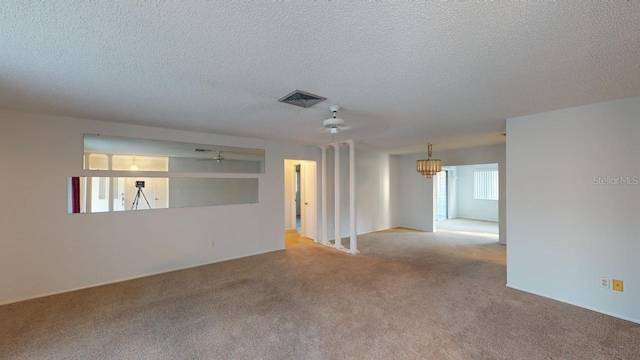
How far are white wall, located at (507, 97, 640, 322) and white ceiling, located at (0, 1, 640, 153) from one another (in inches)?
13.1

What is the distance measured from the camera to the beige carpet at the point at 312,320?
2.22 meters

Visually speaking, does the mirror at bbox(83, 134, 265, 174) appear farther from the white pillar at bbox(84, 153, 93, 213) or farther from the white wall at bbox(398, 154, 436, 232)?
the white wall at bbox(398, 154, 436, 232)

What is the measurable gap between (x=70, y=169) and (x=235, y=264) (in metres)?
2.70

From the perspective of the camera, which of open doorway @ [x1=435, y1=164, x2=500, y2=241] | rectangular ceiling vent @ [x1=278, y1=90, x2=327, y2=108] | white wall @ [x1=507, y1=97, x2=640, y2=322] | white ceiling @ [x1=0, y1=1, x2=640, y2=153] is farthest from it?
open doorway @ [x1=435, y1=164, x2=500, y2=241]

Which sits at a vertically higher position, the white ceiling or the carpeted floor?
the white ceiling

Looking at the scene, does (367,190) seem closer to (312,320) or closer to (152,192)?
(312,320)

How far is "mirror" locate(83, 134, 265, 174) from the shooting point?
3.73m

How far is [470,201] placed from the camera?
10250 millimetres

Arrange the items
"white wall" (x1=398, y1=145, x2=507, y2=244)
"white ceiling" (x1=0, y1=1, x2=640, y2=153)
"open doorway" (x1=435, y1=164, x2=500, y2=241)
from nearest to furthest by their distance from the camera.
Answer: "white ceiling" (x1=0, y1=1, x2=640, y2=153), "white wall" (x1=398, y1=145, x2=507, y2=244), "open doorway" (x1=435, y1=164, x2=500, y2=241)

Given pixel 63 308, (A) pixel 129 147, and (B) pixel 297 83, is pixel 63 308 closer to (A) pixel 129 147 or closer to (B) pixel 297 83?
(A) pixel 129 147

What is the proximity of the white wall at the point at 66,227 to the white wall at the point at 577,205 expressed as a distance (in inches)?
188

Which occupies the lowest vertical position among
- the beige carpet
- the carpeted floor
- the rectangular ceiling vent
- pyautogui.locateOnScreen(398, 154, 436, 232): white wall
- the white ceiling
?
the carpeted floor

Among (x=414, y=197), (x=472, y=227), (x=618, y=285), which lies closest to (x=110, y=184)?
(x=618, y=285)

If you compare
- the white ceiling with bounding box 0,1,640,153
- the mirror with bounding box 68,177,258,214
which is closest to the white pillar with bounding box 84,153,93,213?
the mirror with bounding box 68,177,258,214
